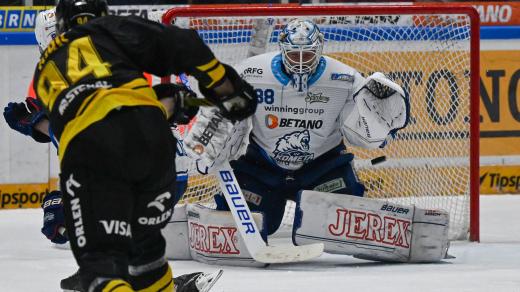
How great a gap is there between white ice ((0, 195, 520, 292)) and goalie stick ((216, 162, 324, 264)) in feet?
0.21

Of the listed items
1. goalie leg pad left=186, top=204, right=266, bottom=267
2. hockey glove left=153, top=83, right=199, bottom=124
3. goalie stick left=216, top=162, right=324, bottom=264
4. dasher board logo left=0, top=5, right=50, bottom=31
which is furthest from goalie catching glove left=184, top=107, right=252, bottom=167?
dasher board logo left=0, top=5, right=50, bottom=31

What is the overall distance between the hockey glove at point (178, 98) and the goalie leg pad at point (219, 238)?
171 cm

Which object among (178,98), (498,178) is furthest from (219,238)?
(498,178)

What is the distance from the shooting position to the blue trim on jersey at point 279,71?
18.8ft

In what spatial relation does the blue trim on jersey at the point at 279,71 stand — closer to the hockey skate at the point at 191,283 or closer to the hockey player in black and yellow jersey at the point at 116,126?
the hockey skate at the point at 191,283

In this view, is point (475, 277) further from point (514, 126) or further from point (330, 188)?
point (514, 126)

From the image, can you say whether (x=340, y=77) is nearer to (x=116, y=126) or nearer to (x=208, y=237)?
(x=208, y=237)

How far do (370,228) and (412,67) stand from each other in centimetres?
137

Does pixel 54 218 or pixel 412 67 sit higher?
pixel 412 67

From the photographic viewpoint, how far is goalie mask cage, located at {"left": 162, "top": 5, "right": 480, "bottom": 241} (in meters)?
6.09

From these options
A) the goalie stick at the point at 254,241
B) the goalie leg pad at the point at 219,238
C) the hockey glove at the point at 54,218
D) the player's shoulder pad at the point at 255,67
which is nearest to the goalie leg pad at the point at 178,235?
the goalie leg pad at the point at 219,238

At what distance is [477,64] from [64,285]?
2518mm

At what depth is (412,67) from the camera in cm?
655

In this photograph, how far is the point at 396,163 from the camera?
21.4ft
